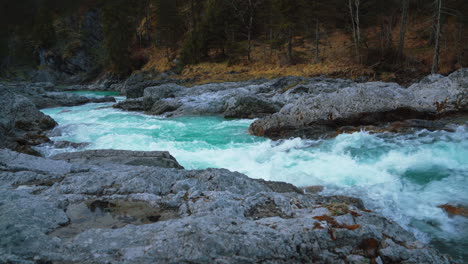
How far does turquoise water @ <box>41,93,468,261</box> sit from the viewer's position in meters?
5.00

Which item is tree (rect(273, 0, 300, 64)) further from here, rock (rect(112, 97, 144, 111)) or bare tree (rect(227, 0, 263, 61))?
rock (rect(112, 97, 144, 111))

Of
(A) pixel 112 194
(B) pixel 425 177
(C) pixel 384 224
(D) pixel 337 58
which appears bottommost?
(B) pixel 425 177

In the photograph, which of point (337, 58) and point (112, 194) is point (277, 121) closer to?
point (112, 194)

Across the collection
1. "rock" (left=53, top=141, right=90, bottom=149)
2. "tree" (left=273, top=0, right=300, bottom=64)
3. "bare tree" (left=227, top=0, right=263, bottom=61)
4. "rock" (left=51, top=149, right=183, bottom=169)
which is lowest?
"rock" (left=53, top=141, right=90, bottom=149)

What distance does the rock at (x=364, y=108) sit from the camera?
1088 cm

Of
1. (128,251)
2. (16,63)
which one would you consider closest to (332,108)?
(128,251)

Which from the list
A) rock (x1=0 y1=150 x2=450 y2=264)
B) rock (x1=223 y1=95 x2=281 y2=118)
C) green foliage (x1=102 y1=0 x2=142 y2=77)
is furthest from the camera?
green foliage (x1=102 y1=0 x2=142 y2=77)

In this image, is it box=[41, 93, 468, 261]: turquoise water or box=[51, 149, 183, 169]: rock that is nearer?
box=[41, 93, 468, 261]: turquoise water

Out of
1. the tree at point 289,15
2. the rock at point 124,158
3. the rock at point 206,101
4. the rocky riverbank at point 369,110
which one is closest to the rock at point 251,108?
the rock at point 206,101

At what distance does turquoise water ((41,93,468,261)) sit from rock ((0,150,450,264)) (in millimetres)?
2256

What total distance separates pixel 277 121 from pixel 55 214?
9.11 meters

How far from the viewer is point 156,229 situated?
2.69m

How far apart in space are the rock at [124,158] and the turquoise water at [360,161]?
1657 mm

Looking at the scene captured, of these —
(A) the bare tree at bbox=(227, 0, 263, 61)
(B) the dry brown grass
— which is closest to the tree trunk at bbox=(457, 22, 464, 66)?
(B) the dry brown grass
